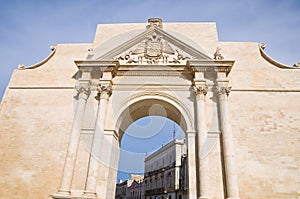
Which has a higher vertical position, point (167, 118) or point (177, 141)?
point (177, 141)

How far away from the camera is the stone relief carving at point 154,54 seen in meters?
9.16

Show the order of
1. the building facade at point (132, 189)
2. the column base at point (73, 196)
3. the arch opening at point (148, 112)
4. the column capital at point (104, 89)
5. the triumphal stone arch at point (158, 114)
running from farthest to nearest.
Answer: the building facade at point (132, 189)
the arch opening at point (148, 112)
the column capital at point (104, 89)
the triumphal stone arch at point (158, 114)
the column base at point (73, 196)

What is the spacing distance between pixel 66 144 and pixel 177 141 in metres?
19.6

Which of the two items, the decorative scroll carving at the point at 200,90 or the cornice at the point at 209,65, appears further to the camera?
the cornice at the point at 209,65

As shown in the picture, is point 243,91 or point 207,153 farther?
point 243,91

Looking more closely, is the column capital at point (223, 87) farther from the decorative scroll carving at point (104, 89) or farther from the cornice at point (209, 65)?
the decorative scroll carving at point (104, 89)

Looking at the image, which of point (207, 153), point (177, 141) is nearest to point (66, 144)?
point (207, 153)

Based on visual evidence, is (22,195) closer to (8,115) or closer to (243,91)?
(8,115)

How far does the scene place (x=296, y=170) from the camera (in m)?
7.26

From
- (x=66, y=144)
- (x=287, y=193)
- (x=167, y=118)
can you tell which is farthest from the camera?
(x=167, y=118)

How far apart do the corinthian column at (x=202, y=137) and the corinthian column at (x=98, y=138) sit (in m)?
3.23

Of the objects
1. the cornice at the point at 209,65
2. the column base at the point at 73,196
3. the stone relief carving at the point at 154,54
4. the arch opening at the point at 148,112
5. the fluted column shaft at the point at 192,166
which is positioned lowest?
the column base at the point at 73,196

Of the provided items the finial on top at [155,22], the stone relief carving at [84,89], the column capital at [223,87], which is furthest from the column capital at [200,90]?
the stone relief carving at [84,89]

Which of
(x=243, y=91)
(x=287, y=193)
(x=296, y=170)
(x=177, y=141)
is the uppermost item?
(x=177, y=141)
